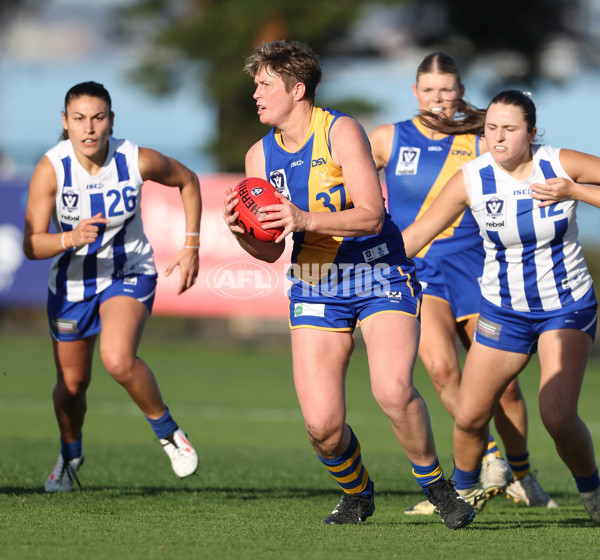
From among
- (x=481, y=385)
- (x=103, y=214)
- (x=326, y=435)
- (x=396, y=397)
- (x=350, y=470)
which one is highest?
(x=103, y=214)

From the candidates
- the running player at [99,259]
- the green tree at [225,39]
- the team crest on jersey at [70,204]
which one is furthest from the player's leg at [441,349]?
the green tree at [225,39]

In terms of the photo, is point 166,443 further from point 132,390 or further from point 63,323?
point 63,323

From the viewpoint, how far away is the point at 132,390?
20.5 feet

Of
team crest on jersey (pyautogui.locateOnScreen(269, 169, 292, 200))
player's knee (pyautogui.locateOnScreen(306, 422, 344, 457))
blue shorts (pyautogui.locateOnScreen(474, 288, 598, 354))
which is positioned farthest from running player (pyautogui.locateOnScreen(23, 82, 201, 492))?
blue shorts (pyautogui.locateOnScreen(474, 288, 598, 354))

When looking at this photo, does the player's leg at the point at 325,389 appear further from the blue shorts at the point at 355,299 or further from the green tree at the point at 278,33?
the green tree at the point at 278,33

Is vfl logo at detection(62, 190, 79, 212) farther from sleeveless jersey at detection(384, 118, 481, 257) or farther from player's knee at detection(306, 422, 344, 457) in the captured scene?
player's knee at detection(306, 422, 344, 457)

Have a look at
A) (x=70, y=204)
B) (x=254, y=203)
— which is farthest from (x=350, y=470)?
(x=70, y=204)

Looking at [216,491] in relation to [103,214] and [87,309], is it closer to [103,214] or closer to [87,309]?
[87,309]

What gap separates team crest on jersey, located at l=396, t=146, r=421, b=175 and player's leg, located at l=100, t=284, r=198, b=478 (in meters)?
1.87

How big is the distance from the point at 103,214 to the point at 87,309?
600mm

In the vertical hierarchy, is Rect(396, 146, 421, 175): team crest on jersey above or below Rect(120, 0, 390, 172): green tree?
below

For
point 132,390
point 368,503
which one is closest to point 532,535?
point 368,503

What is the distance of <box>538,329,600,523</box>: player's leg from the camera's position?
17.8ft

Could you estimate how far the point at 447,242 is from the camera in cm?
670
